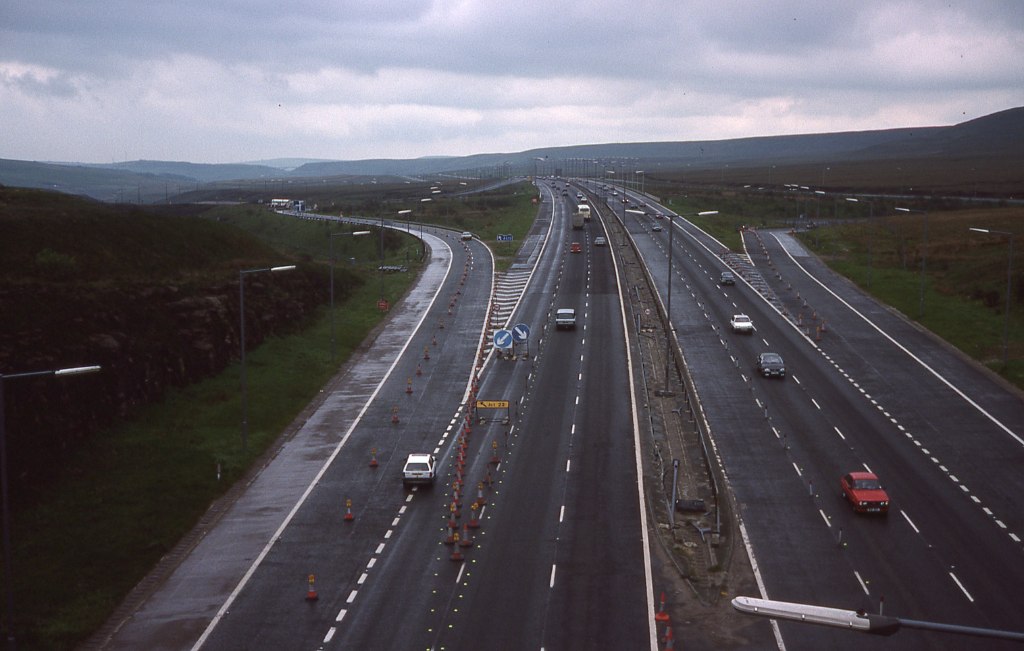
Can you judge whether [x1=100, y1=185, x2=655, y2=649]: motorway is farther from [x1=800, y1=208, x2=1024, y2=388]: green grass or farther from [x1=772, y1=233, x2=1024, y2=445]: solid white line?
[x1=800, y1=208, x2=1024, y2=388]: green grass

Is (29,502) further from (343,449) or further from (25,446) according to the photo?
(343,449)

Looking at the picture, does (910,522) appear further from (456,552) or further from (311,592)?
(311,592)

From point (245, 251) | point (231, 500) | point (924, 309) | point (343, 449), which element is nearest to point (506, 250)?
point (245, 251)

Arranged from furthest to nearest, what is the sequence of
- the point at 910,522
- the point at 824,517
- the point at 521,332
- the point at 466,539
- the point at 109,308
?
the point at 521,332, the point at 109,308, the point at 824,517, the point at 910,522, the point at 466,539

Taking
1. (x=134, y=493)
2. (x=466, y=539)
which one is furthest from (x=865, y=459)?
(x=134, y=493)

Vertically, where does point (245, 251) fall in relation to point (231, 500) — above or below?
above

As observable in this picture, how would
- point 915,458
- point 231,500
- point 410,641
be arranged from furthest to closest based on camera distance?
point 915,458
point 231,500
point 410,641

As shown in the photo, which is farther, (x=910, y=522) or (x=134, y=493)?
(x=134, y=493)
